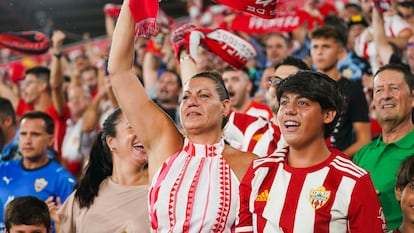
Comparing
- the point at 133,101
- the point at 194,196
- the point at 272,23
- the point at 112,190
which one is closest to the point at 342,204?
the point at 194,196

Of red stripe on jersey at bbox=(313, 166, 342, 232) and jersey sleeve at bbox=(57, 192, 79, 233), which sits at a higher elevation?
red stripe on jersey at bbox=(313, 166, 342, 232)

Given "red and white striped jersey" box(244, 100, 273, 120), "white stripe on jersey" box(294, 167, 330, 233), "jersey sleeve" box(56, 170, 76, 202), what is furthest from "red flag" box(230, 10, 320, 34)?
"white stripe on jersey" box(294, 167, 330, 233)

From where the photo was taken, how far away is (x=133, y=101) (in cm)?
369

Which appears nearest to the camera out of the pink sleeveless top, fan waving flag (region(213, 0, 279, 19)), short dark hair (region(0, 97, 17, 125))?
the pink sleeveless top

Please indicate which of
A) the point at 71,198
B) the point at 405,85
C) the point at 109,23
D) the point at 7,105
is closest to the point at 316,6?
the point at 109,23

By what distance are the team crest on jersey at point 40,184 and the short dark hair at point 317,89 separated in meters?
2.46

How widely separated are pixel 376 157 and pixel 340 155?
1233 millimetres

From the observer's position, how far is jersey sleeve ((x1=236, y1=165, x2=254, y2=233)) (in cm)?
326

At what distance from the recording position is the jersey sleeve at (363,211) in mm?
3004

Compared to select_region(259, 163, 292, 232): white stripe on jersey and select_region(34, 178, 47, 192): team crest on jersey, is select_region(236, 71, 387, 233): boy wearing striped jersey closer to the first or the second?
select_region(259, 163, 292, 232): white stripe on jersey

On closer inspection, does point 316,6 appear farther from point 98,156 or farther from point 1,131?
point 98,156

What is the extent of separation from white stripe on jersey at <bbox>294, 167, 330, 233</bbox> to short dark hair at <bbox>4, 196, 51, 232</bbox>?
1.93 metres

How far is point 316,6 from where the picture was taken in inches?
379

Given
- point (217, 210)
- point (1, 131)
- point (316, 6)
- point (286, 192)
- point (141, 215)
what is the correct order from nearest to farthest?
point (286, 192) → point (217, 210) → point (141, 215) → point (1, 131) → point (316, 6)
